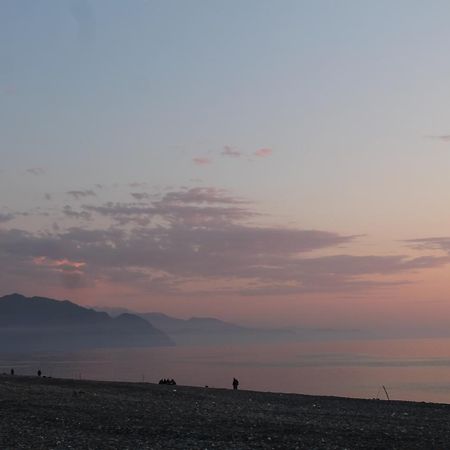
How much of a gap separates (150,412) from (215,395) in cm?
1009

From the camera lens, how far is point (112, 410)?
85.2 feet

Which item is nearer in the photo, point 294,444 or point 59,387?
point 294,444

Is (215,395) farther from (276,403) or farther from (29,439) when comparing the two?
(29,439)

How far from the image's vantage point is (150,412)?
85.1 feet

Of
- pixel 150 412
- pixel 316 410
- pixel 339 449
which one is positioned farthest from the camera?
pixel 316 410

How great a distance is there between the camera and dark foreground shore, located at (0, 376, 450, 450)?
64.8 ft

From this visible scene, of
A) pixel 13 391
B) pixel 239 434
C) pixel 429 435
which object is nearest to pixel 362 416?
pixel 429 435

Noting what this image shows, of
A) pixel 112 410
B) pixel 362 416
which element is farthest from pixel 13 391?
pixel 362 416

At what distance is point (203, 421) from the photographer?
2391 cm

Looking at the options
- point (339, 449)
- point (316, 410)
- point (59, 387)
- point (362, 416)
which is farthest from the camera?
point (59, 387)

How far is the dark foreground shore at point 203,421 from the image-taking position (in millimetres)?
19766

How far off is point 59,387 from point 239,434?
56.2 feet

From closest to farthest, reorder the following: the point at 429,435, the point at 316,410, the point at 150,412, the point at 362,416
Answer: the point at 429,435
the point at 150,412
the point at 362,416
the point at 316,410

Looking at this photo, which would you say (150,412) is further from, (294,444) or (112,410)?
(294,444)
